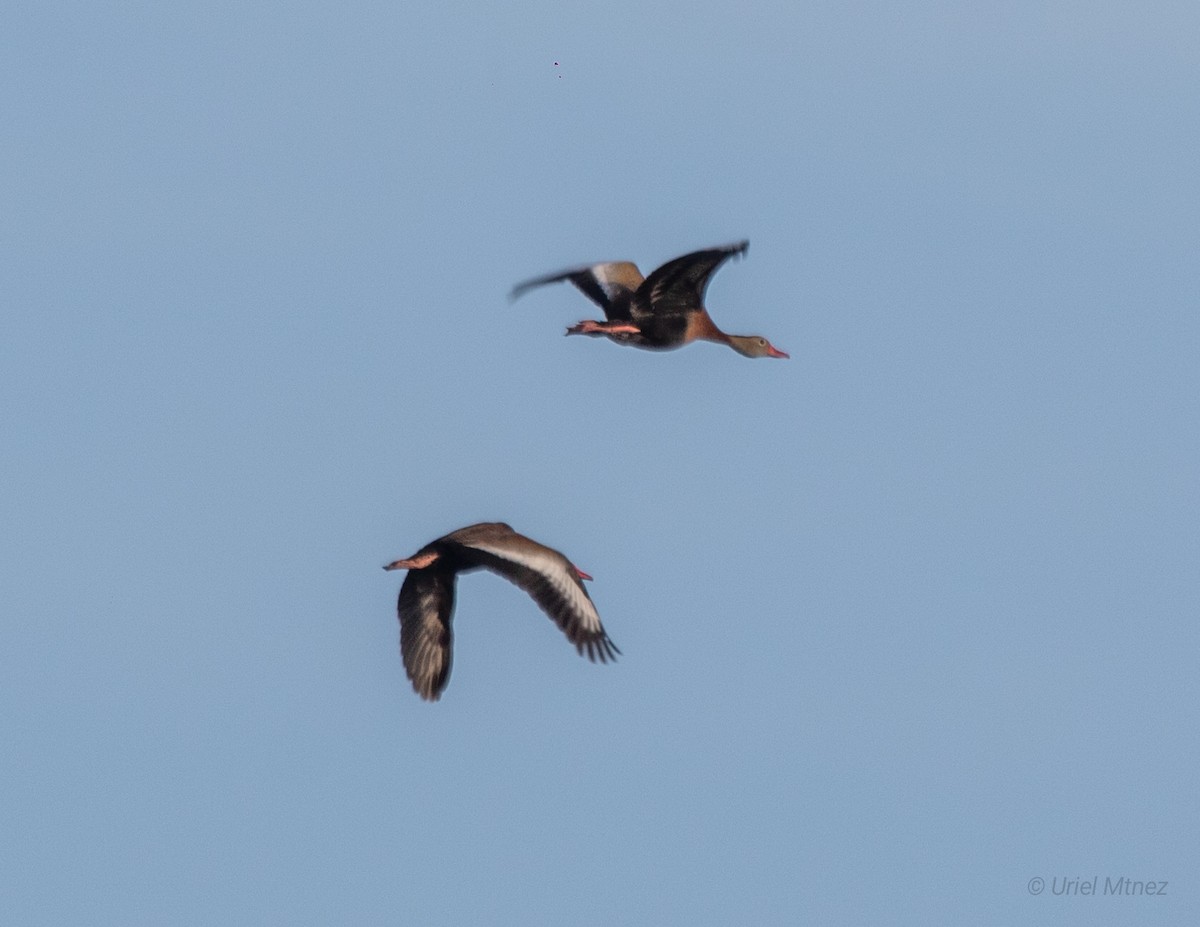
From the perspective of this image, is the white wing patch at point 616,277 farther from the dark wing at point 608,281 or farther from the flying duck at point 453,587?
the flying duck at point 453,587

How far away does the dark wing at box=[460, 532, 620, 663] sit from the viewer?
2206 cm

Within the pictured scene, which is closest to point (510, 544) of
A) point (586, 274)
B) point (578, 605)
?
point (578, 605)

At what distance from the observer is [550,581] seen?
22.1m

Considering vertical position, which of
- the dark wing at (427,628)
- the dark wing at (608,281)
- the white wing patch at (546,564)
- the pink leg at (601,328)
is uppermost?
the dark wing at (608,281)

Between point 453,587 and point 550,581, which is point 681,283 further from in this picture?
point 453,587

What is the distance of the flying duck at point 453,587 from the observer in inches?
869

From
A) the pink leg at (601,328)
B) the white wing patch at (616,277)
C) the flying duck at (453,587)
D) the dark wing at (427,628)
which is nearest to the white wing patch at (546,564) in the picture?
the flying duck at (453,587)

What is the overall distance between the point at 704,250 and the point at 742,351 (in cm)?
501

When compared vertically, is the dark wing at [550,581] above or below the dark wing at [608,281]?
below

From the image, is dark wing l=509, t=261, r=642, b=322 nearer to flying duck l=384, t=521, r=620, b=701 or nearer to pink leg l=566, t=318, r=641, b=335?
pink leg l=566, t=318, r=641, b=335

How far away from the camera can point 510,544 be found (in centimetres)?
2214

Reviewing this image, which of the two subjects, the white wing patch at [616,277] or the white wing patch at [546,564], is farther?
→ the white wing patch at [616,277]

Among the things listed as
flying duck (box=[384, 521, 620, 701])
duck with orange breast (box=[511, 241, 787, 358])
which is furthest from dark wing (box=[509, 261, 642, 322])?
flying duck (box=[384, 521, 620, 701])

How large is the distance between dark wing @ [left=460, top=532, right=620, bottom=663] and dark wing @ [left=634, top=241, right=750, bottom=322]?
3.29 metres
